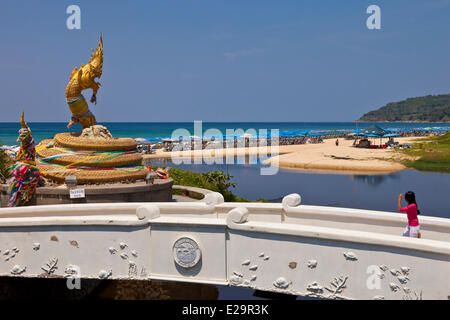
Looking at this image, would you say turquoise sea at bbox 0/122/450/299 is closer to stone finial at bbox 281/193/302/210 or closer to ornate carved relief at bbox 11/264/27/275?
stone finial at bbox 281/193/302/210

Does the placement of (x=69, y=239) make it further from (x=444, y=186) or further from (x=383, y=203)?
(x=444, y=186)

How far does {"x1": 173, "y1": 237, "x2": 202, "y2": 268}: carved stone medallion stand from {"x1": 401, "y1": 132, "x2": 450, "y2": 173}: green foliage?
38824mm

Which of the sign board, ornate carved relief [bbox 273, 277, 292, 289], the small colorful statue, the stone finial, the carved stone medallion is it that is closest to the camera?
ornate carved relief [bbox 273, 277, 292, 289]

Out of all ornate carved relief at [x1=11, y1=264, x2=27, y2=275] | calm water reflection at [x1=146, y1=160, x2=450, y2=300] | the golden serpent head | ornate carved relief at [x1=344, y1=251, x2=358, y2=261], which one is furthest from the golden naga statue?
calm water reflection at [x1=146, y1=160, x2=450, y2=300]

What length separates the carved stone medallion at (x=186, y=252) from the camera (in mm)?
7090

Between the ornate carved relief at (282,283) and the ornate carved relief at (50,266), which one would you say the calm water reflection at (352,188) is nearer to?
the ornate carved relief at (282,283)

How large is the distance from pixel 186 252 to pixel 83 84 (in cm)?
973

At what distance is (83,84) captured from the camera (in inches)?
582

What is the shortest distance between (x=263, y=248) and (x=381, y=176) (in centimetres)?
3407

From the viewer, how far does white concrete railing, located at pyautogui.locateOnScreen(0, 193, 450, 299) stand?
6.02 meters

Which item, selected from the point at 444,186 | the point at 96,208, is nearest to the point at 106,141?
the point at 96,208

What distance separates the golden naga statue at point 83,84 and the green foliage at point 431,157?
35.6 metres

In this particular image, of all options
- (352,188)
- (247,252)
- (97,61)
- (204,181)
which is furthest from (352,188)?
(247,252)

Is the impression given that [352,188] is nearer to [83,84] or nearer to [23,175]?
[83,84]
